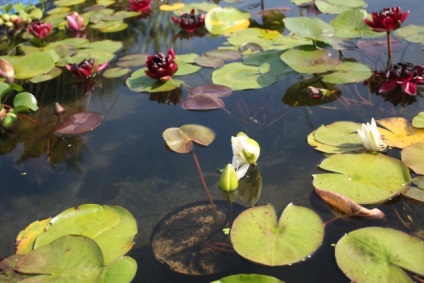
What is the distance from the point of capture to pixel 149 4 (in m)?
4.14

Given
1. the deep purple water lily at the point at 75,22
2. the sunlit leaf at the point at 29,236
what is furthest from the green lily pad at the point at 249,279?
the deep purple water lily at the point at 75,22

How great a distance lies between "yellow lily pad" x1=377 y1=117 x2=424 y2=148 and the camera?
1.88 m

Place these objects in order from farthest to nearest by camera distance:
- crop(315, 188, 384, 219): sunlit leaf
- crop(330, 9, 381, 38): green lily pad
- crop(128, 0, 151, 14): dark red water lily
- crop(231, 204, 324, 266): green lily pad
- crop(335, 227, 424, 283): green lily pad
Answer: crop(128, 0, 151, 14): dark red water lily
crop(330, 9, 381, 38): green lily pad
crop(315, 188, 384, 219): sunlit leaf
crop(231, 204, 324, 266): green lily pad
crop(335, 227, 424, 283): green lily pad

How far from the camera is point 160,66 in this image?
2580mm

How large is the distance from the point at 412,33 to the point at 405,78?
2.47ft

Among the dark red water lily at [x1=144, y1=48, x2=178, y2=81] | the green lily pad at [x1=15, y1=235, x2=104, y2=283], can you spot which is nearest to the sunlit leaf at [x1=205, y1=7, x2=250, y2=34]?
the dark red water lily at [x1=144, y1=48, x2=178, y2=81]

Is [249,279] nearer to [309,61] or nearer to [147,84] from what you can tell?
[309,61]

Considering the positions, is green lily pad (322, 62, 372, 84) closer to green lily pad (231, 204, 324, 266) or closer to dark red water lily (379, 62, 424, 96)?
dark red water lily (379, 62, 424, 96)

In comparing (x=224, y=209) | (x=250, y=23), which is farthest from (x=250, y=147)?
(x=250, y=23)

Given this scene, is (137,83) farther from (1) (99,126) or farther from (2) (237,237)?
(2) (237,237)

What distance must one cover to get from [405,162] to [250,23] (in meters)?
2.05

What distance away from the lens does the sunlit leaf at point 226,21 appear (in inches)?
Answer: 132

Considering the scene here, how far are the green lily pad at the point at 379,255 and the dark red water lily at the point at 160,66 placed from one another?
1552mm

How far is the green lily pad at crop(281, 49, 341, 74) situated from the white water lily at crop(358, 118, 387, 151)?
668 mm
